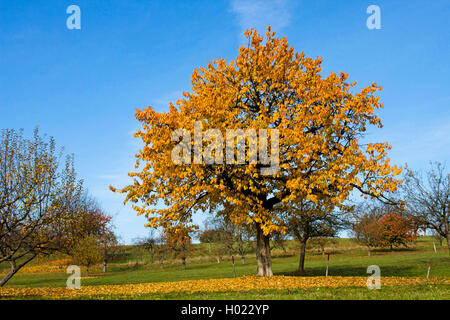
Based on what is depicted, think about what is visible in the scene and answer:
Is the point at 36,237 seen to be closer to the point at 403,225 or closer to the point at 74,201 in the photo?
the point at 74,201

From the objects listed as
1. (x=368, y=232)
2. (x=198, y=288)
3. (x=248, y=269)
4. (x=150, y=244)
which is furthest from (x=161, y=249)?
(x=198, y=288)

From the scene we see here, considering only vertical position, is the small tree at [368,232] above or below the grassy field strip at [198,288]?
below

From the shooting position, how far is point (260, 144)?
21.7 metres

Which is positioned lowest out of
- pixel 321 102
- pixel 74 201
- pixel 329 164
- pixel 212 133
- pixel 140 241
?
pixel 140 241

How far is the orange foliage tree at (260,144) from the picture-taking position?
71.2 feet

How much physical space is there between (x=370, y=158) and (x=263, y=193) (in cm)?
743

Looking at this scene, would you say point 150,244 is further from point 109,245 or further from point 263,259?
point 263,259

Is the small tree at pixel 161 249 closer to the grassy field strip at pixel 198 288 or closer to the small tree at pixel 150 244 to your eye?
the small tree at pixel 150 244

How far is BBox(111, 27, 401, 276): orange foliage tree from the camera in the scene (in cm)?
2170

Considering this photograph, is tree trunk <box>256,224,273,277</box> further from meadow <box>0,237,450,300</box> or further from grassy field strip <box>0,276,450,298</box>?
grassy field strip <box>0,276,450,298</box>

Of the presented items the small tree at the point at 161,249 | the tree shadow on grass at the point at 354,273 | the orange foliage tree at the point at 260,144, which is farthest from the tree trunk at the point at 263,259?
the small tree at the point at 161,249

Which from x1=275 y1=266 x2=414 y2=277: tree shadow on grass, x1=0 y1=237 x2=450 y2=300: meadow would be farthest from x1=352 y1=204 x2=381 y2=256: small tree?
x1=275 y1=266 x2=414 y2=277: tree shadow on grass
